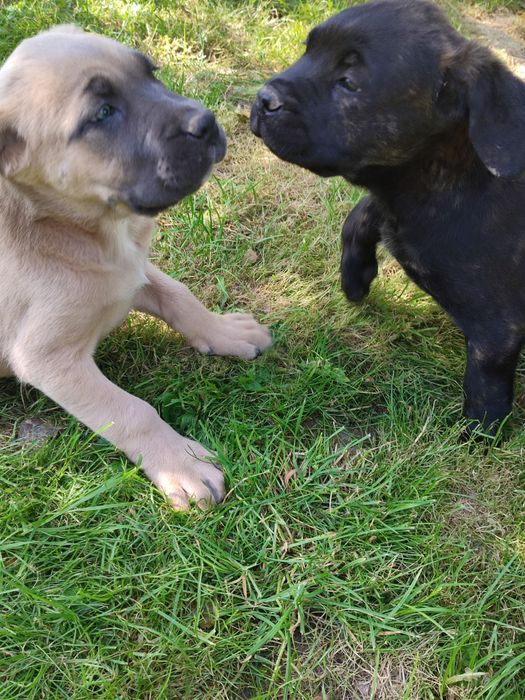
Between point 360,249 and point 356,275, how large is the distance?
16 centimetres

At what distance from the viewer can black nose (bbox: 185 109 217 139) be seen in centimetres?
266

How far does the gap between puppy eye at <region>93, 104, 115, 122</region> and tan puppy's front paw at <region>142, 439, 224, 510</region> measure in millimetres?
1444

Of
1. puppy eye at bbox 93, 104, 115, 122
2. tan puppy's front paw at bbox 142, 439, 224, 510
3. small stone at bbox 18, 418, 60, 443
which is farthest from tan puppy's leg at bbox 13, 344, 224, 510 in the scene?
puppy eye at bbox 93, 104, 115, 122

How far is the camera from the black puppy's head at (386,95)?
2.71 metres

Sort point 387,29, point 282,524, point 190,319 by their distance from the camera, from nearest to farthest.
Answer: point 387,29 → point 282,524 → point 190,319

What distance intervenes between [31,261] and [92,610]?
4.79 ft

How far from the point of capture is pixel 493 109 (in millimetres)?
2705

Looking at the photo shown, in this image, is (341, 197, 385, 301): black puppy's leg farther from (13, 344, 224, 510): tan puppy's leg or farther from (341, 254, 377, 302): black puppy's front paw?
(13, 344, 224, 510): tan puppy's leg

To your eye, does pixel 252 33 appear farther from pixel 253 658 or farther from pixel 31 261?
pixel 253 658

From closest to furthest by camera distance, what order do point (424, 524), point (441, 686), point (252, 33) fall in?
1. point (441, 686)
2. point (424, 524)
3. point (252, 33)

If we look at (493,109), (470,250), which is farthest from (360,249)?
(493,109)

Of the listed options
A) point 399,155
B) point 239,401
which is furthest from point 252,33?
point 239,401

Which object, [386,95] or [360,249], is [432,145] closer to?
[386,95]

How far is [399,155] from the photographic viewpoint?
3.01m
